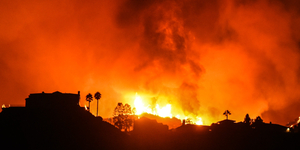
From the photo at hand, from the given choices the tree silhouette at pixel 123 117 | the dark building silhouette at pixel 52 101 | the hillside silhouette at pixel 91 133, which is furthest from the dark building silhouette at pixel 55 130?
the tree silhouette at pixel 123 117

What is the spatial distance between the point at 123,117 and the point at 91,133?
4278 centimetres

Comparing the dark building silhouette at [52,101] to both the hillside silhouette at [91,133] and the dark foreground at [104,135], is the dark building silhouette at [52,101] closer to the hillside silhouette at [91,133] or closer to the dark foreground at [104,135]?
the hillside silhouette at [91,133]

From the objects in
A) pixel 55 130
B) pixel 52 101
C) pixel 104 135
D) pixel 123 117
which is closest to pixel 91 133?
pixel 104 135

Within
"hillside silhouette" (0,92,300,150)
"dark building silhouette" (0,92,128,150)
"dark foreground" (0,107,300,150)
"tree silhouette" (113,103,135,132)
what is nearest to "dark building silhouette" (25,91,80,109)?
"hillside silhouette" (0,92,300,150)

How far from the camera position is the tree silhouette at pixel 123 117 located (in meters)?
116

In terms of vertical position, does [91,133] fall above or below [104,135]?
above

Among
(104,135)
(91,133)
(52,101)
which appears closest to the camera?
(91,133)

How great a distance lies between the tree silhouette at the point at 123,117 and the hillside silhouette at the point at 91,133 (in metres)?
20.8

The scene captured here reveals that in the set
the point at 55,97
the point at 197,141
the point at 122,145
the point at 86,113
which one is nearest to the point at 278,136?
the point at 197,141

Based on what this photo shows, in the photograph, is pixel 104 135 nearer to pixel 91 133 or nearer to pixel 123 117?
pixel 91 133

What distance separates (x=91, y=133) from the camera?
79.2 metres

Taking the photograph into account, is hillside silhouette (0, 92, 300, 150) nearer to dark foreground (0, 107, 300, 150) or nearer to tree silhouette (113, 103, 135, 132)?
dark foreground (0, 107, 300, 150)

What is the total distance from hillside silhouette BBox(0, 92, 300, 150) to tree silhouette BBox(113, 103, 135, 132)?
68.4ft

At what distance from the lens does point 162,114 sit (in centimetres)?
17800
